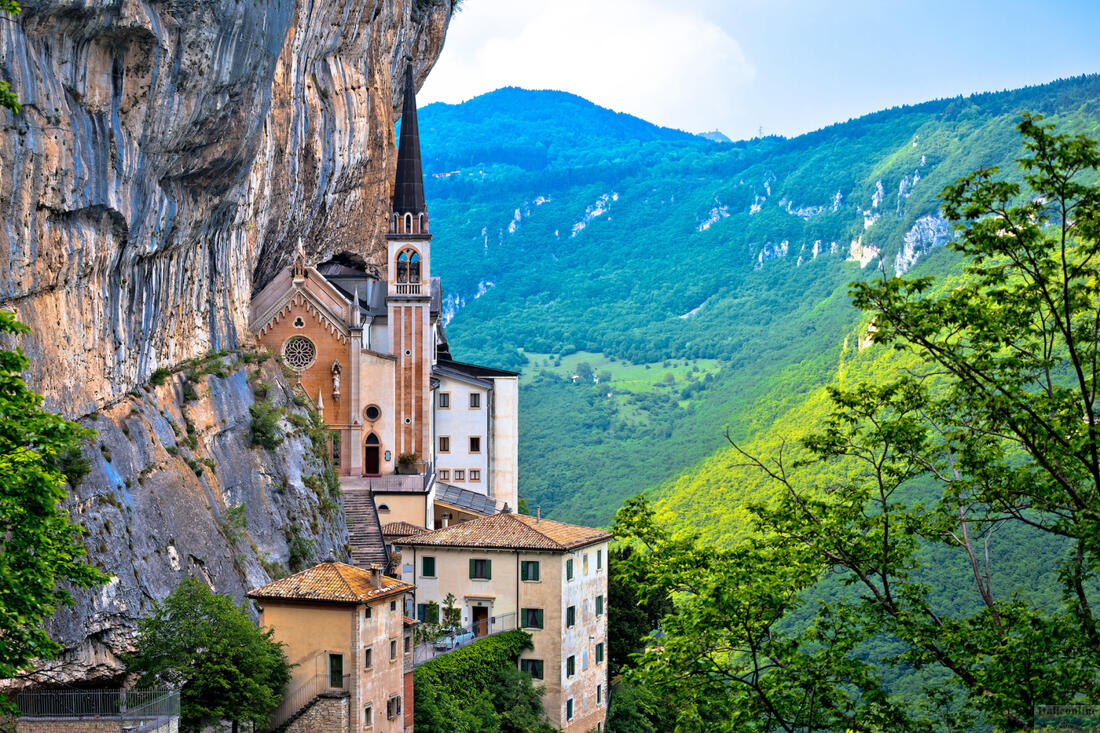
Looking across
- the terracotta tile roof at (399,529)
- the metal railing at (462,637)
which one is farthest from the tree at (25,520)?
the terracotta tile roof at (399,529)

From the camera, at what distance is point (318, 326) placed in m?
61.6

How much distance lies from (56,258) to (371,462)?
3488 centimetres

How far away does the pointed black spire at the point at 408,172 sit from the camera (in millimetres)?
68250

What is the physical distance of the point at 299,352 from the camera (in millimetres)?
61594

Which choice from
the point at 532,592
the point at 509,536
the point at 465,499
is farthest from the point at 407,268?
the point at 532,592

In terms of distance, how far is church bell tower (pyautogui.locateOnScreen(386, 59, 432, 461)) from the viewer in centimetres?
6600

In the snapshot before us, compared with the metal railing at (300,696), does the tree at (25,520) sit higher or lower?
higher

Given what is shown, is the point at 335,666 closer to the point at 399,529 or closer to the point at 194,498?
the point at 194,498

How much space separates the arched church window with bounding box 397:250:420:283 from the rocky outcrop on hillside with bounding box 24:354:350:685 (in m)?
12.9

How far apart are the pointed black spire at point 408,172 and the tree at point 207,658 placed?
36.4m

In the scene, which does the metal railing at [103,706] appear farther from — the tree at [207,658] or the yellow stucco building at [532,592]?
the yellow stucco building at [532,592]

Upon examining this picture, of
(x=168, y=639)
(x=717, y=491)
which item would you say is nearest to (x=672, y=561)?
(x=168, y=639)

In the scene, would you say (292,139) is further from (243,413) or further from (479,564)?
(479,564)

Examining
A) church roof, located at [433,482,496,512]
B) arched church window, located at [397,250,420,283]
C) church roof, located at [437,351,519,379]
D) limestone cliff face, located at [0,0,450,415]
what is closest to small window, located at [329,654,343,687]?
limestone cliff face, located at [0,0,450,415]
